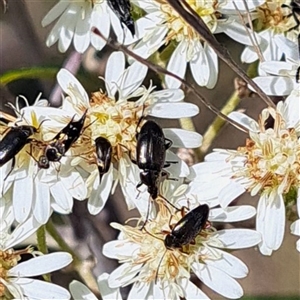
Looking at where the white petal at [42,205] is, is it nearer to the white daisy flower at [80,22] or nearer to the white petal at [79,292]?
the white petal at [79,292]

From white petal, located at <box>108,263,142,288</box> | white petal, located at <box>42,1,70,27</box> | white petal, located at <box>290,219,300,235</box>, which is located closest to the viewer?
white petal, located at <box>290,219,300,235</box>

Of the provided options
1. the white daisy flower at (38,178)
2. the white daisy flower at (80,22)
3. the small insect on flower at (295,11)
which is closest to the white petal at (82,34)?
the white daisy flower at (80,22)

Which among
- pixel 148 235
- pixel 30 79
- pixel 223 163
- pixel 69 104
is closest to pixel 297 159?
pixel 223 163

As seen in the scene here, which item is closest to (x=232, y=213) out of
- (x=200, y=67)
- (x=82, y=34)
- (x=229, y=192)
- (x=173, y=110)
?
(x=229, y=192)

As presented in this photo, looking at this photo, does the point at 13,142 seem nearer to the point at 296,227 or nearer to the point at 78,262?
the point at 78,262

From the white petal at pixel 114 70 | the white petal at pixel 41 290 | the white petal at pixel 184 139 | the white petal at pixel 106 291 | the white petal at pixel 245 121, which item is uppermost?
the white petal at pixel 114 70

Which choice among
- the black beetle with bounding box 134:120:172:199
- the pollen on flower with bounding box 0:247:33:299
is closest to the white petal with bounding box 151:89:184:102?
the black beetle with bounding box 134:120:172:199

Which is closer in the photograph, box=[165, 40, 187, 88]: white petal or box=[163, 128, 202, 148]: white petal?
box=[163, 128, 202, 148]: white petal

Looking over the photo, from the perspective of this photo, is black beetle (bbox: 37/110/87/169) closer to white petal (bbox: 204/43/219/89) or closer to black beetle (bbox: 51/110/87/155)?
black beetle (bbox: 51/110/87/155)
